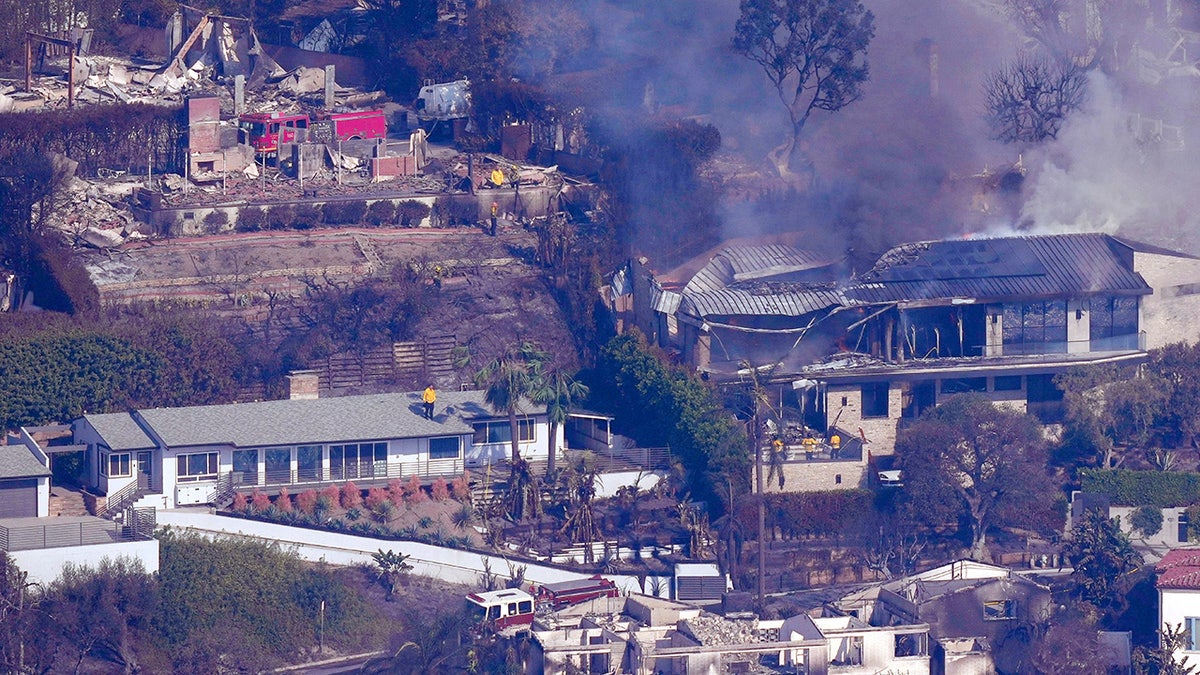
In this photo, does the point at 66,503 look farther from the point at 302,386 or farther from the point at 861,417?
the point at 861,417

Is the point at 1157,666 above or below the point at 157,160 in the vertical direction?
below

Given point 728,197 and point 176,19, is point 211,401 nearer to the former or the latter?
point 728,197

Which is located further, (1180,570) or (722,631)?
(1180,570)

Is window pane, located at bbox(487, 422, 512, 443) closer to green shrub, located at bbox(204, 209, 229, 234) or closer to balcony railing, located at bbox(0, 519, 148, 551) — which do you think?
balcony railing, located at bbox(0, 519, 148, 551)

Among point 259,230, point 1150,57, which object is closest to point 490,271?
point 259,230

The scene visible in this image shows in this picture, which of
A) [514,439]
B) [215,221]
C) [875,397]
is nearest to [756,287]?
[875,397]

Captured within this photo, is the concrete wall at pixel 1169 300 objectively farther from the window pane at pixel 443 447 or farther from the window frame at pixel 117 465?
the window frame at pixel 117 465

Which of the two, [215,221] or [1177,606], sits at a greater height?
[215,221]

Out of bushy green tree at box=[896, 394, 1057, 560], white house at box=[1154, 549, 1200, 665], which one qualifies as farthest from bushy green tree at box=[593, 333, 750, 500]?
white house at box=[1154, 549, 1200, 665]
